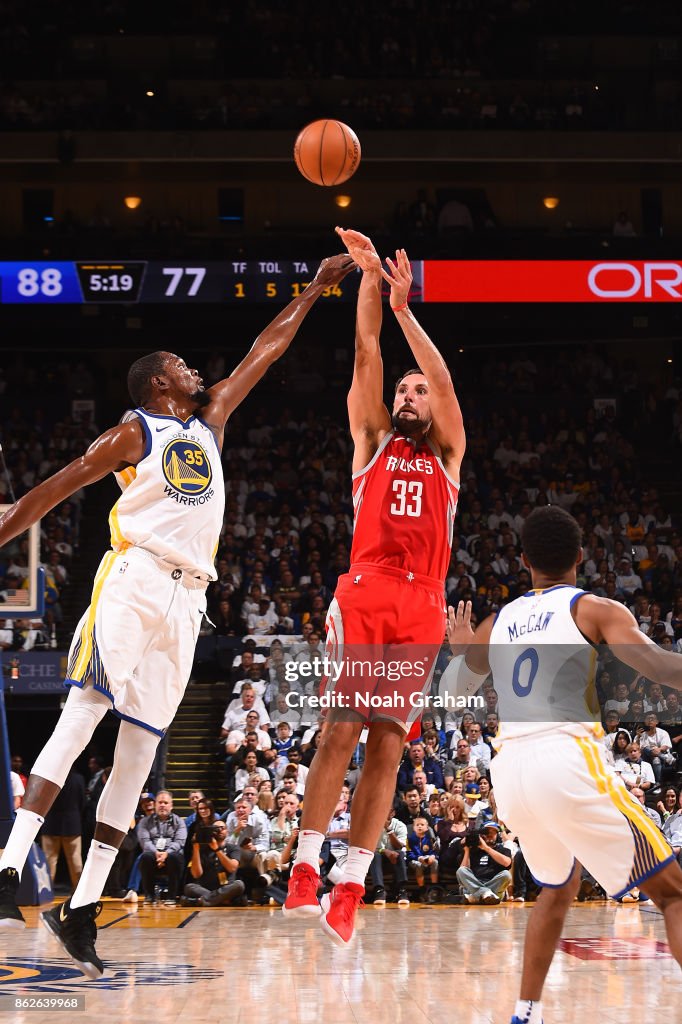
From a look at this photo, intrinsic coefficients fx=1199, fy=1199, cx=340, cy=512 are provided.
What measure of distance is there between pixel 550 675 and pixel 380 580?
1002 millimetres

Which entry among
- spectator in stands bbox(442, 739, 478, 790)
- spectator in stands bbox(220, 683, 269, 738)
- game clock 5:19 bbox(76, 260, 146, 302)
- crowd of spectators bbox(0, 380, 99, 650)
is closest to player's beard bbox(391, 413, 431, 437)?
spectator in stands bbox(442, 739, 478, 790)

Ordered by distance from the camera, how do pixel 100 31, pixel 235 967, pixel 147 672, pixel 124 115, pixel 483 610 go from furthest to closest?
pixel 100 31 → pixel 124 115 → pixel 483 610 → pixel 235 967 → pixel 147 672

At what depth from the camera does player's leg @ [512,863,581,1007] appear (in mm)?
4918

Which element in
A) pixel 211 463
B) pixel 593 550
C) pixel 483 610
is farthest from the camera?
pixel 593 550

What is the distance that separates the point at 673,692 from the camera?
14.6 metres

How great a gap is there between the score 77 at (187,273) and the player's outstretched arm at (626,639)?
610 inches

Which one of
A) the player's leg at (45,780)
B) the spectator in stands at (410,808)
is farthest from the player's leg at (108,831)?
the spectator in stands at (410,808)

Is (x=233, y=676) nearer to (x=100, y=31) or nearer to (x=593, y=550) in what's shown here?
(x=593, y=550)

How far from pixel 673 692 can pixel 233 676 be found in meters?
5.42

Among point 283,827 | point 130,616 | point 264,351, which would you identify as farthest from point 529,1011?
point 283,827

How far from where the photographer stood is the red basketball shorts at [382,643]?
535 centimetres

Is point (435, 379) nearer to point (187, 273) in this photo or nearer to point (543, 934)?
point (543, 934)

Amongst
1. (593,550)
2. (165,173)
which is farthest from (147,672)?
(165,173)

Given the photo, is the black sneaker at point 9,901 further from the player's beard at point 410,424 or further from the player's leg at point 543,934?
the player's beard at point 410,424
